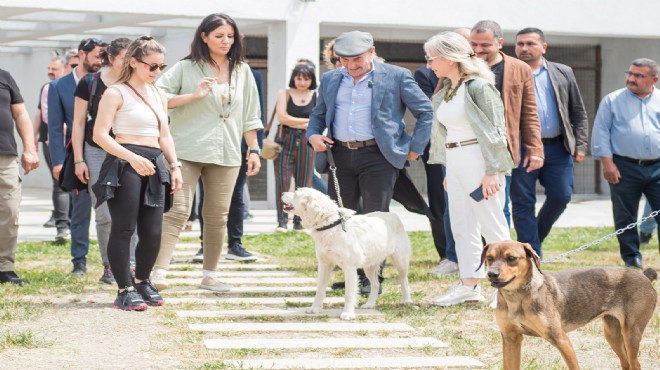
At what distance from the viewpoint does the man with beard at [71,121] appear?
28.4 feet

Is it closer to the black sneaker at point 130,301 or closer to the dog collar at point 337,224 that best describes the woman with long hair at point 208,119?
the black sneaker at point 130,301

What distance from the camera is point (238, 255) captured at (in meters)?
10.4

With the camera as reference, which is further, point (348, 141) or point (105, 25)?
point (105, 25)

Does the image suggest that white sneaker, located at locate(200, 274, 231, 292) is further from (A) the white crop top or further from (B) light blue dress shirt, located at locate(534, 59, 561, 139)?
(B) light blue dress shirt, located at locate(534, 59, 561, 139)

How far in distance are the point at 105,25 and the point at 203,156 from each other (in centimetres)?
897

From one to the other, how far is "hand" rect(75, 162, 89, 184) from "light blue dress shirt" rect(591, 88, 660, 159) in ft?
14.5

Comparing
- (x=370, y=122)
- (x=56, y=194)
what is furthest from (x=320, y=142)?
(x=56, y=194)

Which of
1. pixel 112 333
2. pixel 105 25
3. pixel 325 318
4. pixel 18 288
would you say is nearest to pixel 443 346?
pixel 325 318

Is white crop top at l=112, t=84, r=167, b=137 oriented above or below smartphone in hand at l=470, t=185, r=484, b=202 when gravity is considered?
above

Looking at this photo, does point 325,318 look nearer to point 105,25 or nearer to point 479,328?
point 479,328

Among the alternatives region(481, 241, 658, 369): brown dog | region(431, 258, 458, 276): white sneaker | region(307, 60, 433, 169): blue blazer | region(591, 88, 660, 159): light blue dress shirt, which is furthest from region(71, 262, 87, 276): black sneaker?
region(481, 241, 658, 369): brown dog

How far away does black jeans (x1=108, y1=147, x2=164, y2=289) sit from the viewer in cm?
713

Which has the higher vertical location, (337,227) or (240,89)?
(240,89)

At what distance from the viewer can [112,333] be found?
6461mm
